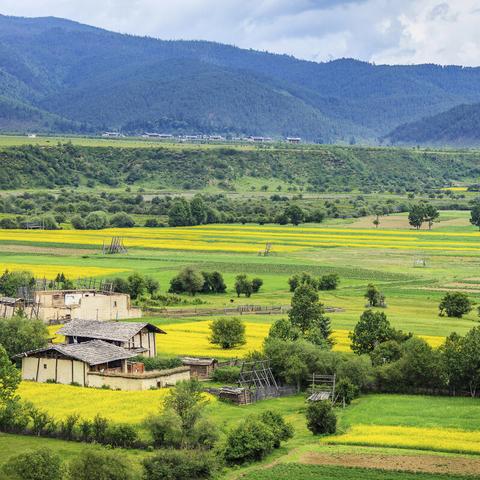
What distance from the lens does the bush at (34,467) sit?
99.1 feet

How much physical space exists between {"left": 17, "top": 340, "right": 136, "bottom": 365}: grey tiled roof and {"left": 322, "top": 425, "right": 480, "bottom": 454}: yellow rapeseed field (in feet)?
39.7

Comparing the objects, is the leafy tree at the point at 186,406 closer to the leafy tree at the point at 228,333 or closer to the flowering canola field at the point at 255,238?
the leafy tree at the point at 228,333

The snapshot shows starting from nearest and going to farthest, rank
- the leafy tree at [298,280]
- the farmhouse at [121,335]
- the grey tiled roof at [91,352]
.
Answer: the grey tiled roof at [91,352], the farmhouse at [121,335], the leafy tree at [298,280]

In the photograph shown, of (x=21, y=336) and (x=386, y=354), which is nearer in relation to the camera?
(x=386, y=354)

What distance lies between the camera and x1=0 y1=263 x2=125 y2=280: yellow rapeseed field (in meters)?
80.1

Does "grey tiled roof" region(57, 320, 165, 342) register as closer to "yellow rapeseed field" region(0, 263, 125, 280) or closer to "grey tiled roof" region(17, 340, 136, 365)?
"grey tiled roof" region(17, 340, 136, 365)

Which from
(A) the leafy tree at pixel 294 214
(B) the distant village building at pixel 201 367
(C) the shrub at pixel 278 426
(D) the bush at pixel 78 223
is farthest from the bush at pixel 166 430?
(A) the leafy tree at pixel 294 214

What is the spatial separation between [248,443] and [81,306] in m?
30.1

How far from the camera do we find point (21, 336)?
4975cm

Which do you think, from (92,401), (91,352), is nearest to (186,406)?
(92,401)

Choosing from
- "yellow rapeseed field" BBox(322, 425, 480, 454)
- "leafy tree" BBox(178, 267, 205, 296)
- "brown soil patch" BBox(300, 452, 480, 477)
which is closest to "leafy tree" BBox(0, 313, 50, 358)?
"yellow rapeseed field" BBox(322, 425, 480, 454)

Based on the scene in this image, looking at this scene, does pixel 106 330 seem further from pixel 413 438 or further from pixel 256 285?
pixel 256 285

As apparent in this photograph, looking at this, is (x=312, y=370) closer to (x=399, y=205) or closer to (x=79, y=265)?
(x=79, y=265)

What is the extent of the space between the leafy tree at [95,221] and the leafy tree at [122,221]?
1.46 m
